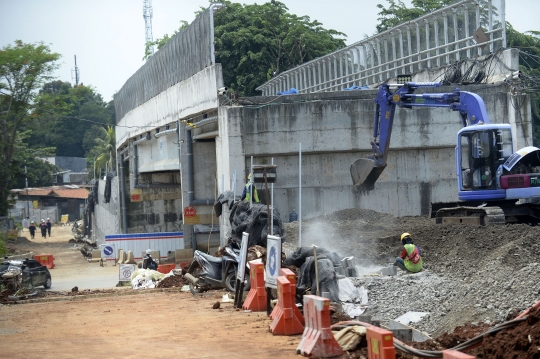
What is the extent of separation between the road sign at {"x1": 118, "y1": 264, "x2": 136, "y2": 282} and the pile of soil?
3434 millimetres

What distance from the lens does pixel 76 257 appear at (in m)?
47.7

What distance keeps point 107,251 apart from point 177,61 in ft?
32.6

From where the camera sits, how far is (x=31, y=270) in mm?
27344

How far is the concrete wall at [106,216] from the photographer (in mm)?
49656

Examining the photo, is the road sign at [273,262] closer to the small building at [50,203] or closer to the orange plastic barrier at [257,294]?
the orange plastic barrier at [257,294]

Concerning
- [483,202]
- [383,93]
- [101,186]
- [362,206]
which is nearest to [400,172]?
[362,206]

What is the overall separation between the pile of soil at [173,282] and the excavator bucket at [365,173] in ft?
23.6

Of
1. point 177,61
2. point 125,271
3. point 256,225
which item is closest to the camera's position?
point 256,225

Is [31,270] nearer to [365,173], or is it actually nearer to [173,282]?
[173,282]

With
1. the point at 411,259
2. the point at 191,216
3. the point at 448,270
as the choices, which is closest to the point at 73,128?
the point at 191,216

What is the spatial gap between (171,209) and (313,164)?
65.9 ft

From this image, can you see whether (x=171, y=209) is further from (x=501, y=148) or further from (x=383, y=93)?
(x=501, y=148)

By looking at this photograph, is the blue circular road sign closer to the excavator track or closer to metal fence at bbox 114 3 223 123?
metal fence at bbox 114 3 223 123

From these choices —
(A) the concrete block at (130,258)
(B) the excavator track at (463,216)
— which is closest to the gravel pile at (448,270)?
(B) the excavator track at (463,216)
